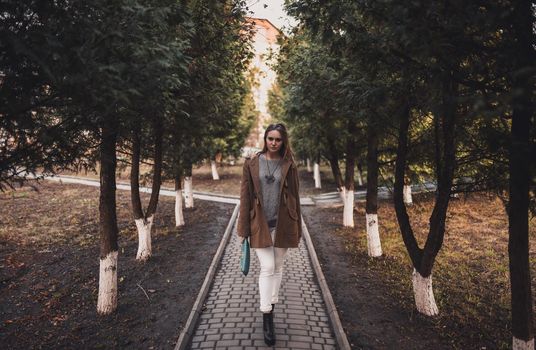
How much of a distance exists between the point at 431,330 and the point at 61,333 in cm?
551

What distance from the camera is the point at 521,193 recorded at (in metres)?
3.64

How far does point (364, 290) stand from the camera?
662 cm

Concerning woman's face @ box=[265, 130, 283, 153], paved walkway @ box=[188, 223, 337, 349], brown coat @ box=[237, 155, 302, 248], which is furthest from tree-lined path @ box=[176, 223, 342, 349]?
woman's face @ box=[265, 130, 283, 153]

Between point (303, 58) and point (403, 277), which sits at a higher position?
point (303, 58)

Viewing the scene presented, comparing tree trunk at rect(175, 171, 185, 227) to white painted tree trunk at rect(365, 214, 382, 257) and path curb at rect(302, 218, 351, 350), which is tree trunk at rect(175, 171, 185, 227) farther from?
white painted tree trunk at rect(365, 214, 382, 257)

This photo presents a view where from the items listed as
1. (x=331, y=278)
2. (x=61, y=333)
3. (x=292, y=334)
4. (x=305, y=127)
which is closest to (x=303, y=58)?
(x=305, y=127)

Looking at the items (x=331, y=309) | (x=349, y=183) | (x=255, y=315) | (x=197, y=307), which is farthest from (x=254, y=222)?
(x=349, y=183)

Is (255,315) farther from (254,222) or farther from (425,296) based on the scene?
(425,296)

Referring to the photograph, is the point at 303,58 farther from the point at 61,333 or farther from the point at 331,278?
the point at 61,333

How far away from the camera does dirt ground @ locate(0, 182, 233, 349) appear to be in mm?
5133

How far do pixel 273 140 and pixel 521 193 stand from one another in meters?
2.70

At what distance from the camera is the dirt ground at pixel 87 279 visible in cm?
513

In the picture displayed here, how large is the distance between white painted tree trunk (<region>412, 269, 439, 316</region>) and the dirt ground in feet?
12.3

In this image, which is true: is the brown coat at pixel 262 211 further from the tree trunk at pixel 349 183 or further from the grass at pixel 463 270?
the tree trunk at pixel 349 183
